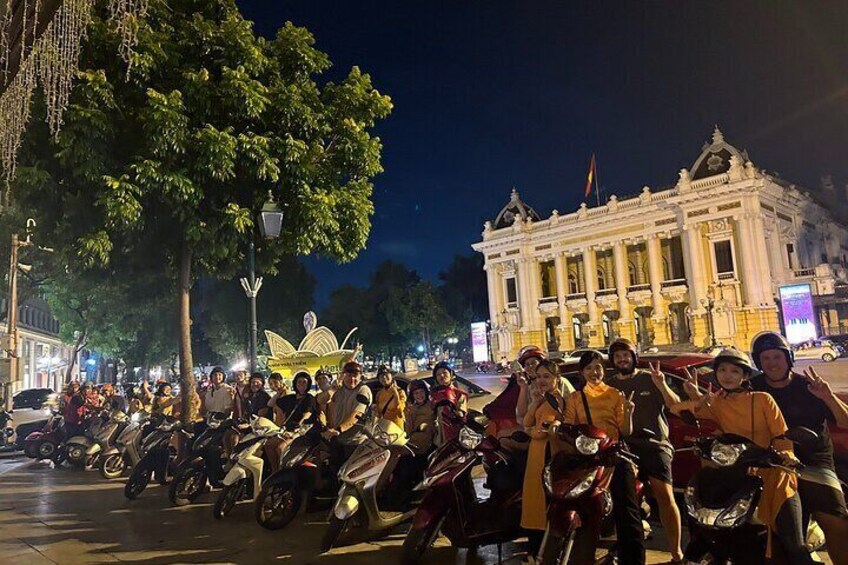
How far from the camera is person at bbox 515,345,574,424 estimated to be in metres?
5.16

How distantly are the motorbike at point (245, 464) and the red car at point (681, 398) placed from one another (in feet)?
8.82

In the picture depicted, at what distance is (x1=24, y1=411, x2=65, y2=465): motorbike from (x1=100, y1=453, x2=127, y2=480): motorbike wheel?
270 cm

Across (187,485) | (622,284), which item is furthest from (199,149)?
(622,284)

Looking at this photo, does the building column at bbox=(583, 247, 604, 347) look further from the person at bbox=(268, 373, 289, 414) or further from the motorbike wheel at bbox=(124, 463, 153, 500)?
the motorbike wheel at bbox=(124, 463, 153, 500)

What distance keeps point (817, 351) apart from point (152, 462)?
31.9m

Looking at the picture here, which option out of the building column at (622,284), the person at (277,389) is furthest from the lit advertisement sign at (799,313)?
the person at (277,389)

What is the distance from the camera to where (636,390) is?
184 inches

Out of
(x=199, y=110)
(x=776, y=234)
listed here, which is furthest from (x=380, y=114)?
(x=776, y=234)

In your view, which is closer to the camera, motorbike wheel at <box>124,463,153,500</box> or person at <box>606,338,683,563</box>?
person at <box>606,338,683,563</box>

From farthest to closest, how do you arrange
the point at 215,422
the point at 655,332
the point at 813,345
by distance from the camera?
the point at 655,332, the point at 813,345, the point at 215,422

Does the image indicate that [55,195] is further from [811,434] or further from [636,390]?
[811,434]

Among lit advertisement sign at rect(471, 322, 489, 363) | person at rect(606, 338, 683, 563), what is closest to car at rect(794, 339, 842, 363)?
lit advertisement sign at rect(471, 322, 489, 363)

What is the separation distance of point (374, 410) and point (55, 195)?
714 centimetres

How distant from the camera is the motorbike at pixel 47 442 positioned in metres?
12.9
